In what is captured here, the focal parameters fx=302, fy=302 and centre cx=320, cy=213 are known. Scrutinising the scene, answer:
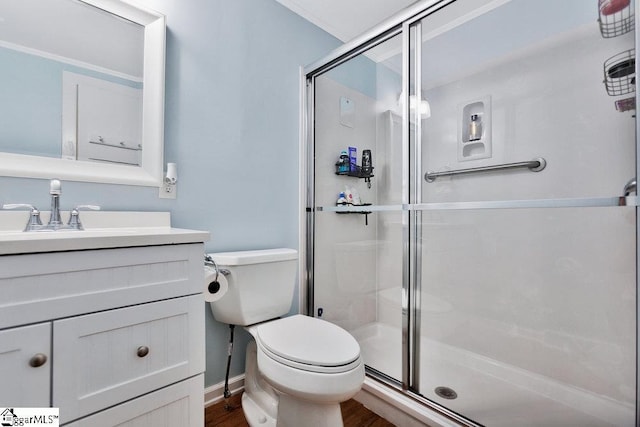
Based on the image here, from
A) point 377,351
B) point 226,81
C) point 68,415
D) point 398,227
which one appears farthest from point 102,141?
point 377,351

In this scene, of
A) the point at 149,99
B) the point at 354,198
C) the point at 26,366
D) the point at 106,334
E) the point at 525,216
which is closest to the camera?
the point at 26,366

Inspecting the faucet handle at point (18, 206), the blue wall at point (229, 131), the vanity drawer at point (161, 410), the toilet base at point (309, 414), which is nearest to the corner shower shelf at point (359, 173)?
the blue wall at point (229, 131)

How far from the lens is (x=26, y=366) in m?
0.70

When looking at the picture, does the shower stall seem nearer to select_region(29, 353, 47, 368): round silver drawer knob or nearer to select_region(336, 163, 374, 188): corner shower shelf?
select_region(336, 163, 374, 188): corner shower shelf

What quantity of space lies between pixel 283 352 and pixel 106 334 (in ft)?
1.79

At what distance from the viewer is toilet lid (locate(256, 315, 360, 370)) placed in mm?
1045

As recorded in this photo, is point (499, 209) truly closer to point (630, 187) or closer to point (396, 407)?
point (630, 187)

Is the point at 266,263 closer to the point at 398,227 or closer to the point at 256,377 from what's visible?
the point at 256,377

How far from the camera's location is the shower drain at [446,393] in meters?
1.43

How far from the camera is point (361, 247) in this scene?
77.5 inches

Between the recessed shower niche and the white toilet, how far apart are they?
1.09 metres

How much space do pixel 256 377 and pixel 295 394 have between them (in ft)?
1.74

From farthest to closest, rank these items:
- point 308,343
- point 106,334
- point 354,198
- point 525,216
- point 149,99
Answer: point 354,198 < point 525,216 < point 149,99 < point 308,343 < point 106,334

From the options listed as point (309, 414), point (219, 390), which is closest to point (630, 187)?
point (309, 414)
